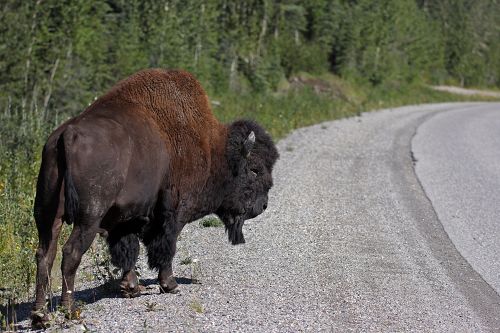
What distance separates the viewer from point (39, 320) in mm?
5629

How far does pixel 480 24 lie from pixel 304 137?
3165 inches

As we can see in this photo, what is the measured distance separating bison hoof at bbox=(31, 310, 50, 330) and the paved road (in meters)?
4.64

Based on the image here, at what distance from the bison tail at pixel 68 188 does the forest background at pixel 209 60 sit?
71.5 inches

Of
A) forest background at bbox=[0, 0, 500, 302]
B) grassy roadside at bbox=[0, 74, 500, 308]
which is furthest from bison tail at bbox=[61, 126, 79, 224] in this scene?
forest background at bbox=[0, 0, 500, 302]

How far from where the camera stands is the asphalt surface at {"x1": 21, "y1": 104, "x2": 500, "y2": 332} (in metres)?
6.15

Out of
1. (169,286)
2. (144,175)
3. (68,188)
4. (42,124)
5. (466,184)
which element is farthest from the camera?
(466,184)

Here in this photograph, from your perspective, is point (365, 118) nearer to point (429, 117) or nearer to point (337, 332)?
point (429, 117)

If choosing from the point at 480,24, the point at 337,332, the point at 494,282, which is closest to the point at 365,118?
the point at 494,282

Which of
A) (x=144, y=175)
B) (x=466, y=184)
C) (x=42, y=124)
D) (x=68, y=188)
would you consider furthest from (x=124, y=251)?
(x=466, y=184)

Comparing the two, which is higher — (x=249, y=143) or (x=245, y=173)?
(x=249, y=143)

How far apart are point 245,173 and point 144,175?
1672 mm

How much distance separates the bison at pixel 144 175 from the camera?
5.66 metres

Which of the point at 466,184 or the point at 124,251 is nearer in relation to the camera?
the point at 124,251

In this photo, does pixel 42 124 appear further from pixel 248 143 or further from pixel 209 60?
pixel 209 60
